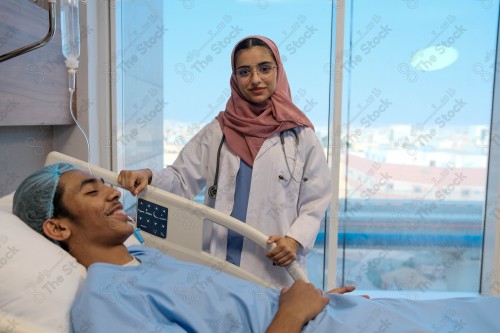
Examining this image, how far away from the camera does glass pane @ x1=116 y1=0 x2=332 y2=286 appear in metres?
2.55

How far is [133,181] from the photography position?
1.47 m

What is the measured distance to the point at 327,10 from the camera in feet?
8.29

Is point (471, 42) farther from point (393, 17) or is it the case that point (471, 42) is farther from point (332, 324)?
point (332, 324)

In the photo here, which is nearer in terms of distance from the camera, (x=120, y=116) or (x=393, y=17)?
(x=120, y=116)

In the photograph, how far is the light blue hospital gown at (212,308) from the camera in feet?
3.23

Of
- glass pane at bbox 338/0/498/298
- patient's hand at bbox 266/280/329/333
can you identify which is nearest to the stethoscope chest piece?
patient's hand at bbox 266/280/329/333

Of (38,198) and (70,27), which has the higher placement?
(70,27)

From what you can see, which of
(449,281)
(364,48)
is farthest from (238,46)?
(449,281)

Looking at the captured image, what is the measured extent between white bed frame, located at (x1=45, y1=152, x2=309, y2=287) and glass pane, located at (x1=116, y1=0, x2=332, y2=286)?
106 cm

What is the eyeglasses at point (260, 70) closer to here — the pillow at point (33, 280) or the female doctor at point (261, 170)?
the female doctor at point (261, 170)

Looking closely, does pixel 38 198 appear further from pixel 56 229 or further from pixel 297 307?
pixel 297 307

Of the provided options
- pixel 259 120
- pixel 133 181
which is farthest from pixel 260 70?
pixel 133 181

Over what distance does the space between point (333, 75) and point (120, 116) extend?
1.28 meters

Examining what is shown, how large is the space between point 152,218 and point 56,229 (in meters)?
0.36
